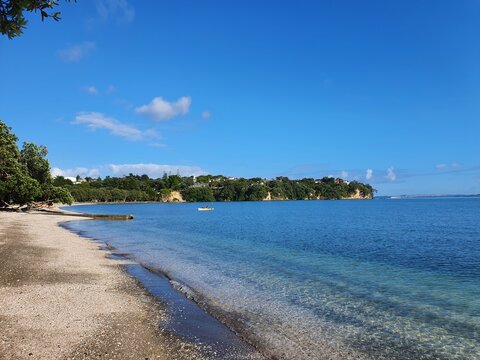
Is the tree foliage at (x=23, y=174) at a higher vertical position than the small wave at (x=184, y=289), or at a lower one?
higher

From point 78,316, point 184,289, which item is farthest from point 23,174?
point 78,316

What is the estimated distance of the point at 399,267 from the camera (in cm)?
2622

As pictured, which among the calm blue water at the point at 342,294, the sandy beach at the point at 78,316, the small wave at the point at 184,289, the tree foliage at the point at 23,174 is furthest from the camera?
the tree foliage at the point at 23,174

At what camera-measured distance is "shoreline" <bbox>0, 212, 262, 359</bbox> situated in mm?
10008

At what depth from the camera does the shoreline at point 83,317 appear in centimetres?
1001

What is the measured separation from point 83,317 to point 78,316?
206 mm

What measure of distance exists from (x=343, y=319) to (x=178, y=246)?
25199mm

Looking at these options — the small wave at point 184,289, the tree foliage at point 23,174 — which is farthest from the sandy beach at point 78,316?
the tree foliage at point 23,174

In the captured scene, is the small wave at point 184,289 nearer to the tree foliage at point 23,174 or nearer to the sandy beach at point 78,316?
the sandy beach at point 78,316

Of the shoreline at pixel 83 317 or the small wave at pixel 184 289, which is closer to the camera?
the shoreline at pixel 83 317

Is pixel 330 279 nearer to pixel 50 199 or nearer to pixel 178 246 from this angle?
pixel 178 246

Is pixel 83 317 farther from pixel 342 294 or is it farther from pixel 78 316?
pixel 342 294

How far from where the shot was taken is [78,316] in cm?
1273

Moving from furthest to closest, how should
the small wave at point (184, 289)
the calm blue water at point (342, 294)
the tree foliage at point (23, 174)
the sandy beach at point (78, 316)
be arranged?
1. the tree foliage at point (23, 174)
2. the small wave at point (184, 289)
3. the calm blue water at point (342, 294)
4. the sandy beach at point (78, 316)
